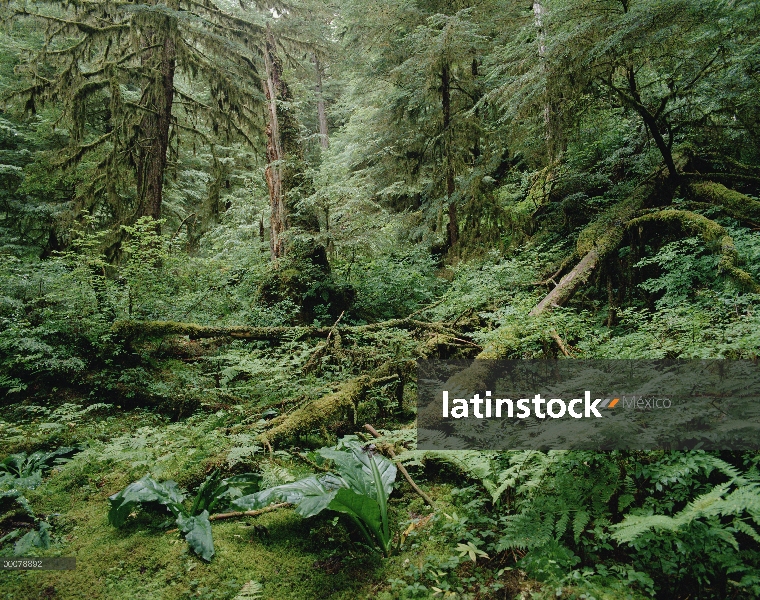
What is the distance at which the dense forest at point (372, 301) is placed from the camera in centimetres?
255

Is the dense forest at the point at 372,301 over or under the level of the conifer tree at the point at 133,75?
under

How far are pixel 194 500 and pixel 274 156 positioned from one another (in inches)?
350

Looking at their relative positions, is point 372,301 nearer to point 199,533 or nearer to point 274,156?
point 274,156

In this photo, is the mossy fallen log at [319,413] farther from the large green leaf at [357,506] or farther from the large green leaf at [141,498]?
the large green leaf at [357,506]

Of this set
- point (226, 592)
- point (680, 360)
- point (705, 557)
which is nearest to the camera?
point (705, 557)

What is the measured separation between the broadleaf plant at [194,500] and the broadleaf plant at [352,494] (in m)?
0.26

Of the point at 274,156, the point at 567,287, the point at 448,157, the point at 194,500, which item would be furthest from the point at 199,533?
the point at 448,157

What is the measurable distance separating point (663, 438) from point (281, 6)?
14.0 m

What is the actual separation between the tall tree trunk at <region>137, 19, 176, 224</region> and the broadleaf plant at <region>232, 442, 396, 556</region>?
30.3ft

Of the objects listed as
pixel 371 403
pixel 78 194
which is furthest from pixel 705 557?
pixel 78 194

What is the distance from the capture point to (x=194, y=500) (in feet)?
10.7

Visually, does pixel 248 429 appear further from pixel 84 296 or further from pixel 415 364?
pixel 84 296

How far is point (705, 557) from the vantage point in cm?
219

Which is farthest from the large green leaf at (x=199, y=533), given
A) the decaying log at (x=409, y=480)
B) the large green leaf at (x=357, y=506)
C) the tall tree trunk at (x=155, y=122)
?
the tall tree trunk at (x=155, y=122)
